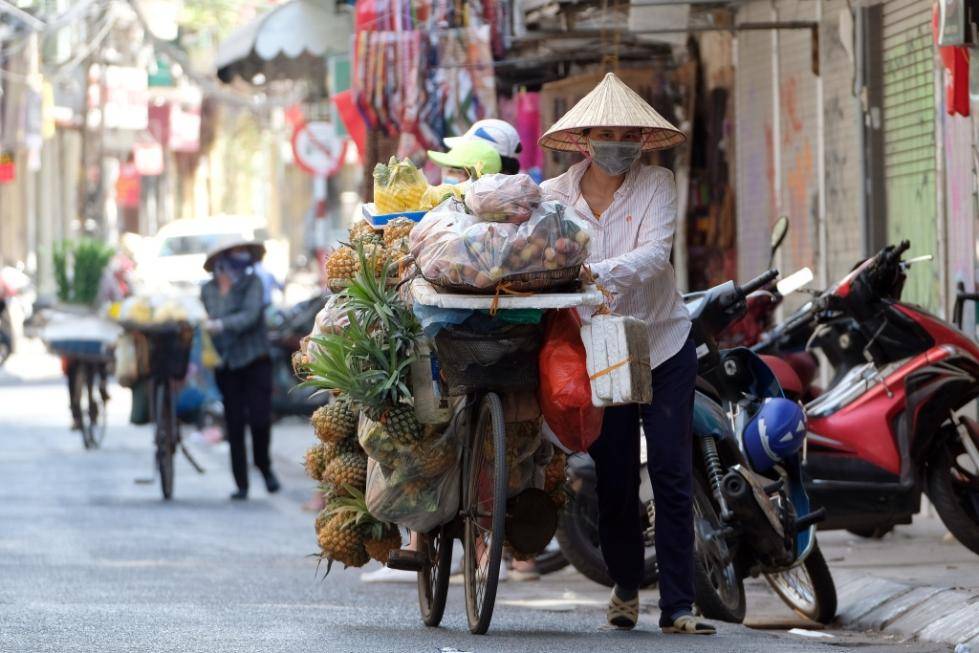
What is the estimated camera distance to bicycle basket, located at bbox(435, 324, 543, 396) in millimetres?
6992

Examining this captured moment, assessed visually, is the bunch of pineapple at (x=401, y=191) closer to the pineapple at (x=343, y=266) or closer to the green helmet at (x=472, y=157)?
the pineapple at (x=343, y=266)

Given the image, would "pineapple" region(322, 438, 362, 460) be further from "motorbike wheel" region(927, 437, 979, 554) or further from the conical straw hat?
"motorbike wheel" region(927, 437, 979, 554)

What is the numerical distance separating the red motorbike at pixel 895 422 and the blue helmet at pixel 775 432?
1.01 m

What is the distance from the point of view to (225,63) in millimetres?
19531

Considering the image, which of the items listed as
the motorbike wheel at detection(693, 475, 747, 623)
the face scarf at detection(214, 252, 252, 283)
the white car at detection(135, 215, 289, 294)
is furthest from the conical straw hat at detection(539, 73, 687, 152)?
the white car at detection(135, 215, 289, 294)

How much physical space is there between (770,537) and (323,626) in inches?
68.0

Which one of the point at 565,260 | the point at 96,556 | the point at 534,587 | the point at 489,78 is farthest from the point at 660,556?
the point at 489,78

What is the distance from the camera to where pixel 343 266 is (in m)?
7.64

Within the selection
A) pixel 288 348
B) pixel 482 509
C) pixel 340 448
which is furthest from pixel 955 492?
pixel 288 348

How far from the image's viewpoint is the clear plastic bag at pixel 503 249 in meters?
6.76

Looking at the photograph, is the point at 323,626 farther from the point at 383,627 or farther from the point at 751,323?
the point at 751,323

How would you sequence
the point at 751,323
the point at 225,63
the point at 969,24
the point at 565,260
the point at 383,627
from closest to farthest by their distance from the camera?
1. the point at 565,260
2. the point at 383,627
3. the point at 969,24
4. the point at 751,323
5. the point at 225,63

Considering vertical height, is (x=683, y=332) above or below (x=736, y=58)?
below

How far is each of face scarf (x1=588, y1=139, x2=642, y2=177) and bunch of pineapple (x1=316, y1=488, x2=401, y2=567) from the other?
5.19ft
